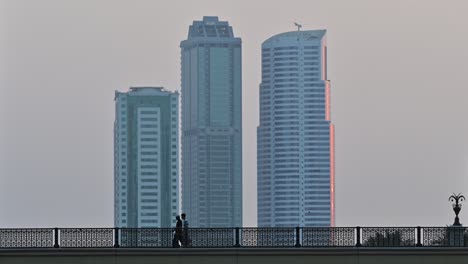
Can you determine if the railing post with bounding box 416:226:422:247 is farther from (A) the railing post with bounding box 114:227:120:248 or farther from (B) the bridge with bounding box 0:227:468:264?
(A) the railing post with bounding box 114:227:120:248

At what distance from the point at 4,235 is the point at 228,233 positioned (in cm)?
622

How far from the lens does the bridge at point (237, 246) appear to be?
4781cm

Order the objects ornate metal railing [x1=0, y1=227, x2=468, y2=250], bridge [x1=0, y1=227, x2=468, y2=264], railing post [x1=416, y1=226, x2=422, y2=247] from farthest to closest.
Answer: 1. railing post [x1=416, y1=226, x2=422, y2=247]
2. ornate metal railing [x1=0, y1=227, x2=468, y2=250]
3. bridge [x1=0, y1=227, x2=468, y2=264]

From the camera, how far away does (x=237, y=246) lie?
4853cm

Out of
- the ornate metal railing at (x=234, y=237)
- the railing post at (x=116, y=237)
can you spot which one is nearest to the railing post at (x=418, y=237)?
the ornate metal railing at (x=234, y=237)

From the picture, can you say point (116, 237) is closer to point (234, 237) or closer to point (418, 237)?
point (234, 237)

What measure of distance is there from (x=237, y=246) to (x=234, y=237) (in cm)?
55


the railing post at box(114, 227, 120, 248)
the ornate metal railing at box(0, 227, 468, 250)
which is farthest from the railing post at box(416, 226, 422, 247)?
the railing post at box(114, 227, 120, 248)

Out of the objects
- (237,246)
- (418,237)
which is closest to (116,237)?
(237,246)

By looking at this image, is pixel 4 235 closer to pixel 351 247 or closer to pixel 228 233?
pixel 228 233

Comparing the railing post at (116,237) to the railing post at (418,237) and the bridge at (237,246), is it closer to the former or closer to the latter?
the bridge at (237,246)

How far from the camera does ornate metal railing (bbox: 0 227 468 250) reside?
48281 millimetres
